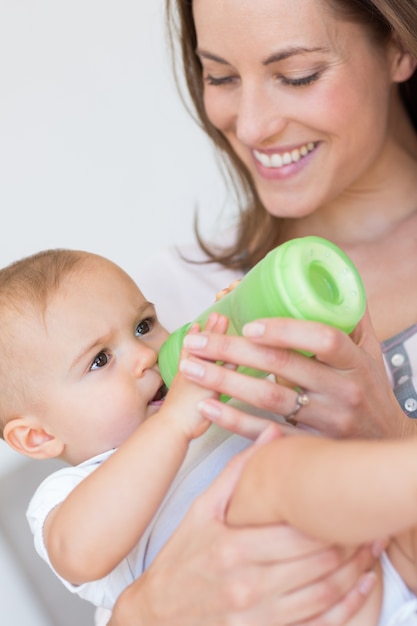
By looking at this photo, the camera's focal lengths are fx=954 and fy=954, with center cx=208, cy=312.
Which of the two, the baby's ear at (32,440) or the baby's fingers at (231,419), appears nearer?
the baby's fingers at (231,419)

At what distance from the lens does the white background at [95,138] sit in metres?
2.81

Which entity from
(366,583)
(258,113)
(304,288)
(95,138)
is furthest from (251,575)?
(95,138)

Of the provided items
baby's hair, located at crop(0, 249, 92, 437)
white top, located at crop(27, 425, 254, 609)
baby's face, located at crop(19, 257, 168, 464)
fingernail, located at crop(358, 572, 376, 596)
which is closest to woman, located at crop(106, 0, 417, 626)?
fingernail, located at crop(358, 572, 376, 596)

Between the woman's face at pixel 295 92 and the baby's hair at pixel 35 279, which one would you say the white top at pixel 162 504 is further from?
the woman's face at pixel 295 92

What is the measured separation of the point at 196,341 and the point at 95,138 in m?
1.71

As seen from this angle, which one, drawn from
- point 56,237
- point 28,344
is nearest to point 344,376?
point 28,344

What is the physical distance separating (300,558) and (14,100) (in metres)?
1.94

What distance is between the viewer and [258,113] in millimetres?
1813

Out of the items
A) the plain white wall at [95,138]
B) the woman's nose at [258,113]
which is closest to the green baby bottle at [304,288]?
the woman's nose at [258,113]

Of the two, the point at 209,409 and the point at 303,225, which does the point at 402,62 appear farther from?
the point at 209,409

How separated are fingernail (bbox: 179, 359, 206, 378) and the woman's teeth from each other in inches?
28.5

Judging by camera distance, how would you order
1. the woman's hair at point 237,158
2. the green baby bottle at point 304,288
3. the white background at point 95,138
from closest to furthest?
the green baby bottle at point 304,288 → the woman's hair at point 237,158 → the white background at point 95,138

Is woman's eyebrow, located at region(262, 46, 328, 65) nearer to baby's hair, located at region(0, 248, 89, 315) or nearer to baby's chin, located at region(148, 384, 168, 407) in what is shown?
baby's hair, located at region(0, 248, 89, 315)

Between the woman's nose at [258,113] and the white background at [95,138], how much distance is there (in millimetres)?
1018
